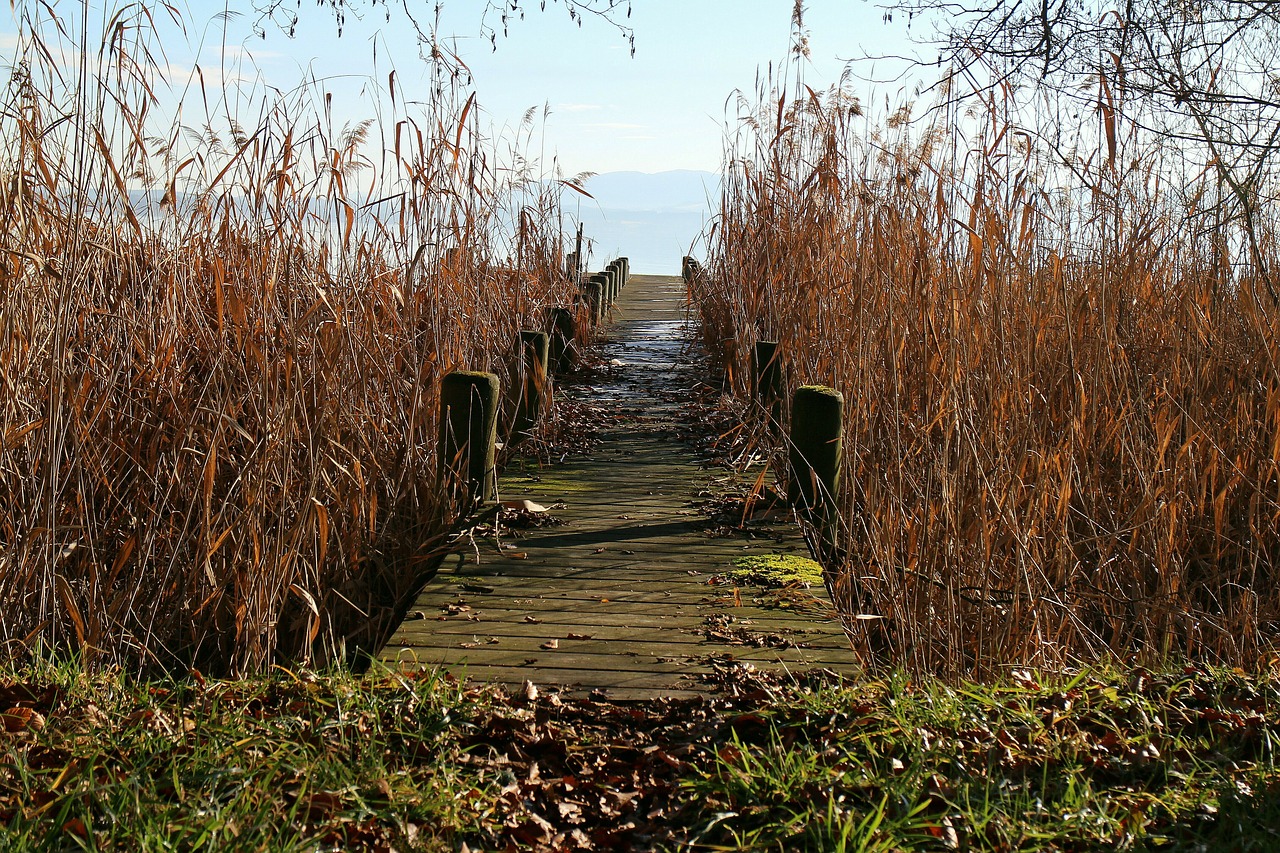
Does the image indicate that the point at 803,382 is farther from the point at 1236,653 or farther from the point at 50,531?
the point at 50,531

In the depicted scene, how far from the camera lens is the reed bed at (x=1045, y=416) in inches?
122

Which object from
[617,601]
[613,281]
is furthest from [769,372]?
[613,281]

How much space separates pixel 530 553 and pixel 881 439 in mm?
1099

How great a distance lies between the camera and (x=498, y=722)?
7.67 feet

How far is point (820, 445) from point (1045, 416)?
2.13ft

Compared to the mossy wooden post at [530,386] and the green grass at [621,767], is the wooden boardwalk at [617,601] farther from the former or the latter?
the mossy wooden post at [530,386]

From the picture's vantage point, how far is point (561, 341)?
6168mm

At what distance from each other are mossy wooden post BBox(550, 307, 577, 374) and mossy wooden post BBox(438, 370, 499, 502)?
2.14 m

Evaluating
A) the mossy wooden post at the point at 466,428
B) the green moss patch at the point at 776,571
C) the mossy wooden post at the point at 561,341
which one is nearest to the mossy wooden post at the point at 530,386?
the mossy wooden post at the point at 466,428

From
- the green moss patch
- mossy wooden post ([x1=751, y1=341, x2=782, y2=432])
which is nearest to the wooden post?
mossy wooden post ([x1=751, y1=341, x2=782, y2=432])

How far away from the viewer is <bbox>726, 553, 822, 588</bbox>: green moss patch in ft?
10.6

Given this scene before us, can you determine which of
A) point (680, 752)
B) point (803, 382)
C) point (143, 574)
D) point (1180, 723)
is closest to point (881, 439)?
point (803, 382)

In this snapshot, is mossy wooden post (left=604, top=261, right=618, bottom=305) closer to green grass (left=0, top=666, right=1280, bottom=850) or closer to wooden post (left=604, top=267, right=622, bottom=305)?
wooden post (left=604, top=267, right=622, bottom=305)

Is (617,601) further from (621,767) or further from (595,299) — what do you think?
(595,299)
